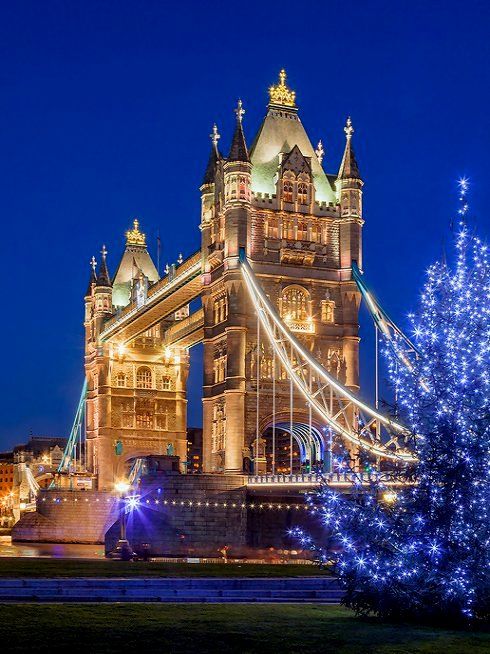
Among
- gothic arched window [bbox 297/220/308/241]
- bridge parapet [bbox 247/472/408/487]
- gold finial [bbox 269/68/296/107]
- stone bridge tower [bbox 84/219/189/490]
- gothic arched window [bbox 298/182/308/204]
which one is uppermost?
gold finial [bbox 269/68/296/107]

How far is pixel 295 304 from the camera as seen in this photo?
69.2 meters

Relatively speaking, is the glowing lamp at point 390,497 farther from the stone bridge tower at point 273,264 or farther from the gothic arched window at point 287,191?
the gothic arched window at point 287,191

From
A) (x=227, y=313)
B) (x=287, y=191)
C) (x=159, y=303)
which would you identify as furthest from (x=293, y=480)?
(x=159, y=303)

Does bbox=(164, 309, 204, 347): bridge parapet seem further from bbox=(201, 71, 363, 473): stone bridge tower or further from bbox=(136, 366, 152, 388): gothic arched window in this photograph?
bbox=(201, 71, 363, 473): stone bridge tower

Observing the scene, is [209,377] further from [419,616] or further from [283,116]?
[419,616]

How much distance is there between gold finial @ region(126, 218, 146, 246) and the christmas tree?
8685 centimetres

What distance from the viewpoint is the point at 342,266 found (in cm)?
7019

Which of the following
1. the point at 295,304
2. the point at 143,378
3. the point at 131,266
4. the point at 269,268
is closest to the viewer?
the point at 269,268

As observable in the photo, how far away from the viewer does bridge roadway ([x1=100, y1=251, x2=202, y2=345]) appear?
77.7m

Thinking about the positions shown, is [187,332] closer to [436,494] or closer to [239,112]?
[239,112]

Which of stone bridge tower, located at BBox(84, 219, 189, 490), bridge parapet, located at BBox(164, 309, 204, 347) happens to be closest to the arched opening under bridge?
bridge parapet, located at BBox(164, 309, 204, 347)

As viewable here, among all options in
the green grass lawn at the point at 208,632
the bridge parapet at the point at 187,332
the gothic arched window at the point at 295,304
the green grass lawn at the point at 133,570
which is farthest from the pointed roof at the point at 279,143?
the green grass lawn at the point at 208,632

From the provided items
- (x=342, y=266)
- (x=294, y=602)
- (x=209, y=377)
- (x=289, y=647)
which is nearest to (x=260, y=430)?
(x=209, y=377)

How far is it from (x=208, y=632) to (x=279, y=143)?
176 feet
